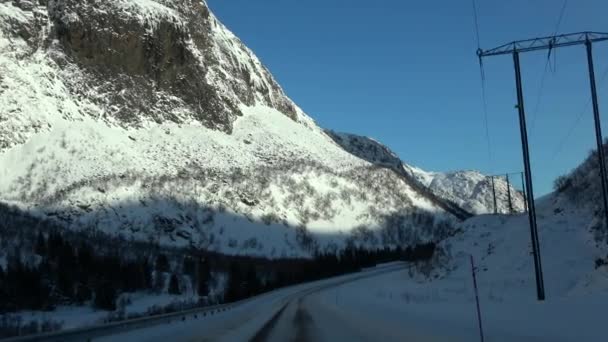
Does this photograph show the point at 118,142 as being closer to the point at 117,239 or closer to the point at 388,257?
the point at 117,239

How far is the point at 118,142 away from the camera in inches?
5881

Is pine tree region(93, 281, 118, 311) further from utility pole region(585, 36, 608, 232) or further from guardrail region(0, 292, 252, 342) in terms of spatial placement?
utility pole region(585, 36, 608, 232)

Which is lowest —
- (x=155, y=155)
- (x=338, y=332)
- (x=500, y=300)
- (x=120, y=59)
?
(x=338, y=332)

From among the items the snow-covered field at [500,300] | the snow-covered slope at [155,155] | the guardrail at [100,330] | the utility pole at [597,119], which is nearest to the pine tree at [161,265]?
the snow-covered slope at [155,155]

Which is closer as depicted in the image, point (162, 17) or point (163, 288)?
point (163, 288)

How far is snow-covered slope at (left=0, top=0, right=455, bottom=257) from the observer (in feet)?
428

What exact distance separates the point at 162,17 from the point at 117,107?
145 feet

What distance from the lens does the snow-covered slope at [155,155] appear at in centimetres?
13038

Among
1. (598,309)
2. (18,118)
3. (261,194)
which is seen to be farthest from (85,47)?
(598,309)

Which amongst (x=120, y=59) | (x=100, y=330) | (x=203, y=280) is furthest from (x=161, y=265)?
(x=120, y=59)

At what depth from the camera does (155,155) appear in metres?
152

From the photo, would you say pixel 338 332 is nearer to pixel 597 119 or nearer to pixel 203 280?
pixel 597 119

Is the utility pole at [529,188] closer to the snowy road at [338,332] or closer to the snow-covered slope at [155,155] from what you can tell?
the snowy road at [338,332]

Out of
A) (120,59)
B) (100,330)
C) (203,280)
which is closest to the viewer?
(100,330)
